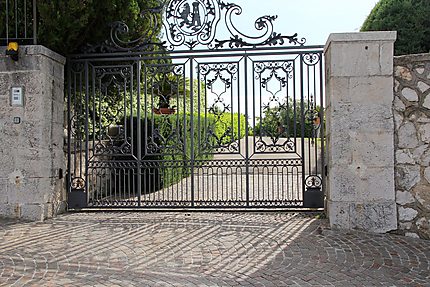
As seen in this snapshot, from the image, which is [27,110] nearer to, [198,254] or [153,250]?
[153,250]

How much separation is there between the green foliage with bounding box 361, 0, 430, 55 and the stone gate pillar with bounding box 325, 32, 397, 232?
4375 mm

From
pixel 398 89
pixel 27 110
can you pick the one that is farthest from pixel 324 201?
pixel 27 110

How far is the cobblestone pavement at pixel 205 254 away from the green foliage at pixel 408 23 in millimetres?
5188

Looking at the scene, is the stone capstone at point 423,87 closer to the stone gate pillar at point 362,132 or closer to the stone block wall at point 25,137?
the stone gate pillar at point 362,132

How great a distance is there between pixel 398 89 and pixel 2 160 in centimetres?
553

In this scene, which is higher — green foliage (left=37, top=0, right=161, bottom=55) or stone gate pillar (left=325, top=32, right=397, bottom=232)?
green foliage (left=37, top=0, right=161, bottom=55)

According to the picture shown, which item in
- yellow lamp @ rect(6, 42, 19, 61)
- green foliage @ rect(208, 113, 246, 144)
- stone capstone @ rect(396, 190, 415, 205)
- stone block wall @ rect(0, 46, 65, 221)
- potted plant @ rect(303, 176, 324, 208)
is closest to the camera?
stone capstone @ rect(396, 190, 415, 205)

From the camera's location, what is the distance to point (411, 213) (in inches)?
212

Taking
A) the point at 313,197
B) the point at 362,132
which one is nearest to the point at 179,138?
the point at 313,197

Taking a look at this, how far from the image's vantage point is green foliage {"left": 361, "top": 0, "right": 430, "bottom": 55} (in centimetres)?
939

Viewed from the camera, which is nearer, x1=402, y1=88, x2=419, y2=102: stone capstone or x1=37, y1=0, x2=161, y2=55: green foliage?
x1=402, y1=88, x2=419, y2=102: stone capstone

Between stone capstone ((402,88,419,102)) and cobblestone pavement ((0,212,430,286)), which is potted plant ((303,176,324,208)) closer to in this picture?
cobblestone pavement ((0,212,430,286))

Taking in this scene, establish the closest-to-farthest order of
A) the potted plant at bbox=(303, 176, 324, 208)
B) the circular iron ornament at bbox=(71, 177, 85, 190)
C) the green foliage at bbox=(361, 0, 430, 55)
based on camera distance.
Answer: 1. the potted plant at bbox=(303, 176, 324, 208)
2. the circular iron ornament at bbox=(71, 177, 85, 190)
3. the green foliage at bbox=(361, 0, 430, 55)

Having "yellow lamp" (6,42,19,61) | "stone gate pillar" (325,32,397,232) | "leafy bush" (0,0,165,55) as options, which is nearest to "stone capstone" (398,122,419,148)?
"stone gate pillar" (325,32,397,232)
